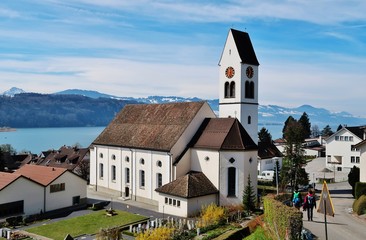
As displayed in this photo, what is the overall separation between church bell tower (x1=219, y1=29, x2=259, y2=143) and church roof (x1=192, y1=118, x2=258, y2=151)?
7.84 metres

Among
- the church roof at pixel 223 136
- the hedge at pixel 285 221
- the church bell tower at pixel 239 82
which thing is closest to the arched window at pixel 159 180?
the church roof at pixel 223 136

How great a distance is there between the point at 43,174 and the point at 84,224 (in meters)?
11.2

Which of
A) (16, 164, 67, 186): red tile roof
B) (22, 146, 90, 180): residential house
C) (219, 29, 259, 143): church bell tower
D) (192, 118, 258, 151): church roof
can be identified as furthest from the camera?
(22, 146, 90, 180): residential house

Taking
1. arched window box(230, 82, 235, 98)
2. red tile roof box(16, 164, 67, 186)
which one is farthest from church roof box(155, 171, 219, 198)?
arched window box(230, 82, 235, 98)

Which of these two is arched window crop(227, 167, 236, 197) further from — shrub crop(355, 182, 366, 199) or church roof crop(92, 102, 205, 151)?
shrub crop(355, 182, 366, 199)

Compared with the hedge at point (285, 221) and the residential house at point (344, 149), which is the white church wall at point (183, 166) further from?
the residential house at point (344, 149)

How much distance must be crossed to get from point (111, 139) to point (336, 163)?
148 ft

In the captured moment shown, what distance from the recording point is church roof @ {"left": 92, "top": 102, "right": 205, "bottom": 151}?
4175 centimetres

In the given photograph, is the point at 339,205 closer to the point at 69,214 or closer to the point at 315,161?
the point at 69,214

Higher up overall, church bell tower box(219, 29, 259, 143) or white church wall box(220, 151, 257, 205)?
church bell tower box(219, 29, 259, 143)

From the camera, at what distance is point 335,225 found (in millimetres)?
22078

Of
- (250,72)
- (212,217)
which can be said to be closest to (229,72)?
(250,72)

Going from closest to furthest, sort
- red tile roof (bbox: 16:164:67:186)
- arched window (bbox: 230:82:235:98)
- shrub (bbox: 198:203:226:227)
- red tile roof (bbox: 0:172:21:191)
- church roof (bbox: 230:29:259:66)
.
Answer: shrub (bbox: 198:203:226:227), red tile roof (bbox: 0:172:21:191), red tile roof (bbox: 16:164:67:186), church roof (bbox: 230:29:259:66), arched window (bbox: 230:82:235:98)

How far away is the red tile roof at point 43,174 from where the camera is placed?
4059 centimetres
